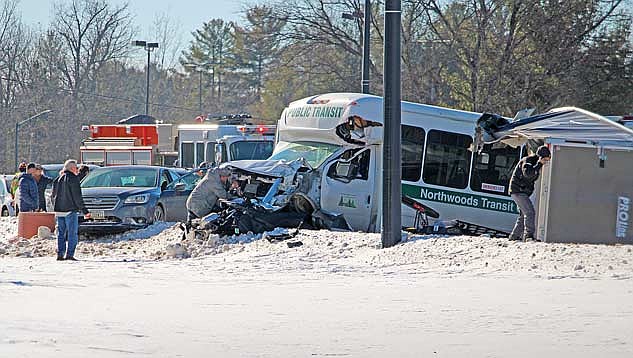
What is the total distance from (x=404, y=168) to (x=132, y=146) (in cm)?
1593

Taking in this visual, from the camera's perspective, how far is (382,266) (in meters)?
14.6

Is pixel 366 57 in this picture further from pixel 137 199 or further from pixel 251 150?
pixel 137 199

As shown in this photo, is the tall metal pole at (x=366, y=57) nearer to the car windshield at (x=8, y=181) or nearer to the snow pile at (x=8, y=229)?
the snow pile at (x=8, y=229)

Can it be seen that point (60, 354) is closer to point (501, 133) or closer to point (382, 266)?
point (382, 266)

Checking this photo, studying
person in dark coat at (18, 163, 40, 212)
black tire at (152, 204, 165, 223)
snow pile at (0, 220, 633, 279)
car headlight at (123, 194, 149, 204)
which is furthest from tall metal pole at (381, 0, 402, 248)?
person in dark coat at (18, 163, 40, 212)

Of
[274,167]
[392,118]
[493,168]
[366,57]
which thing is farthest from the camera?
[366,57]

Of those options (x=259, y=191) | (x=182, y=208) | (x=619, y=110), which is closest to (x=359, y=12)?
(x=619, y=110)

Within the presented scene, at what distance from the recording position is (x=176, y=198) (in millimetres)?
22219

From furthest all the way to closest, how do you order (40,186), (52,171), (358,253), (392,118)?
(52,171) < (40,186) < (392,118) < (358,253)

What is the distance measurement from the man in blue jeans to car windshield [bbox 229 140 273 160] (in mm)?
9772

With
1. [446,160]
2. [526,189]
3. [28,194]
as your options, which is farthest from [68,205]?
[526,189]

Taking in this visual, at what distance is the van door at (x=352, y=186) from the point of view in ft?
61.8

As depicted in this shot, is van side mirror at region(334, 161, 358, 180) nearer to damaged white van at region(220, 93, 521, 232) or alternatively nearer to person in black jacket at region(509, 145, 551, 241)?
damaged white van at region(220, 93, 521, 232)

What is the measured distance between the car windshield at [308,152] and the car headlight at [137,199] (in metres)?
3.24
